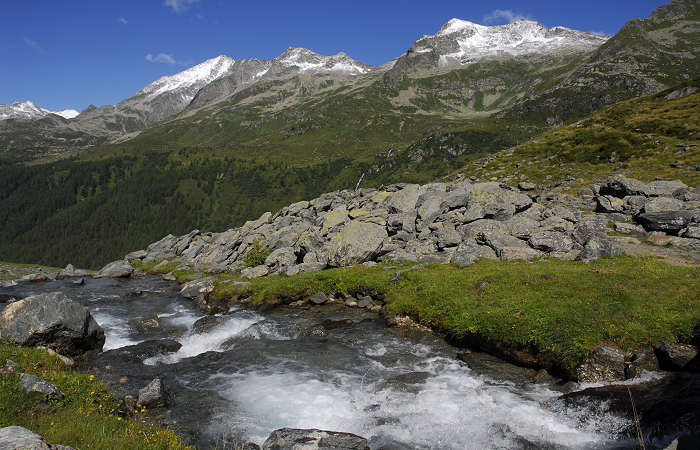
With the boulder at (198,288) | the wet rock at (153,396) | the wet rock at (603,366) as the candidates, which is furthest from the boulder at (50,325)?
the wet rock at (603,366)

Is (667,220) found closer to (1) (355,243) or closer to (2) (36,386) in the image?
(1) (355,243)

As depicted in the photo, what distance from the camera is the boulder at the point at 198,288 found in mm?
38250

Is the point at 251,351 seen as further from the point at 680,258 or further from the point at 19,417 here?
the point at 680,258

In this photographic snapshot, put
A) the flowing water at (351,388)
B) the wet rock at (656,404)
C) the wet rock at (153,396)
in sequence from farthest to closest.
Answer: the wet rock at (153,396) < the flowing water at (351,388) < the wet rock at (656,404)

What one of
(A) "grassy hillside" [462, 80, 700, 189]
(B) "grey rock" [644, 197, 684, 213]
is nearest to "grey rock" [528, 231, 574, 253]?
(B) "grey rock" [644, 197, 684, 213]

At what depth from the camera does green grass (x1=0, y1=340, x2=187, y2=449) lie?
31.3 feet

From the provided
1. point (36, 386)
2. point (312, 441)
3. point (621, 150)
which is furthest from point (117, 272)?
point (621, 150)

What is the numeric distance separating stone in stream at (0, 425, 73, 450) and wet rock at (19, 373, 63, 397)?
5.07 meters

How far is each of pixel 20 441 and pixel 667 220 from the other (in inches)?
1561

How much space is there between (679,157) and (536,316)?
49.7 m

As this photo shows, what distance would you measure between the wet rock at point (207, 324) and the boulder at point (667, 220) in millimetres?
36442

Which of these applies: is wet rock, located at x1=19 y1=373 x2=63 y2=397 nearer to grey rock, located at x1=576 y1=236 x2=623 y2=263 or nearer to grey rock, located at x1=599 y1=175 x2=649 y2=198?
grey rock, located at x1=576 y1=236 x2=623 y2=263

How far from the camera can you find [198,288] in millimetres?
39281

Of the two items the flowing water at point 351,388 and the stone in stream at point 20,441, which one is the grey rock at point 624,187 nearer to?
the flowing water at point 351,388
